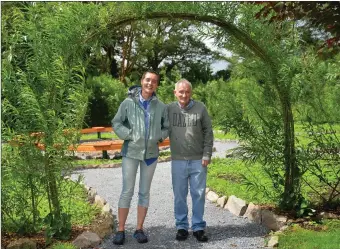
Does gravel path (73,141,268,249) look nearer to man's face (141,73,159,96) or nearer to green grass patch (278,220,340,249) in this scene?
green grass patch (278,220,340,249)

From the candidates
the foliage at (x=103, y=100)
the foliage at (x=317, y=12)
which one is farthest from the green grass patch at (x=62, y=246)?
the foliage at (x=103, y=100)

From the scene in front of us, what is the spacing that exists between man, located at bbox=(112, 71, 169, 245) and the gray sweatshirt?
17cm

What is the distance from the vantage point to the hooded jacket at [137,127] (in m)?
4.77

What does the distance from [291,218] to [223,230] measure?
0.81m

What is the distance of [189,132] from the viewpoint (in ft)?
16.5

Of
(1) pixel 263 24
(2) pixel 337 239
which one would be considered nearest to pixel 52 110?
(1) pixel 263 24

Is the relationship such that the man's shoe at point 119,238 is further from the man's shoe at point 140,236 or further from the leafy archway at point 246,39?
the leafy archway at point 246,39

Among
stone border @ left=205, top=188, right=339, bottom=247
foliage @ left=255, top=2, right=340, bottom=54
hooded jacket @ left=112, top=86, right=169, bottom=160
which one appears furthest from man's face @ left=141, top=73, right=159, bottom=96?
stone border @ left=205, top=188, right=339, bottom=247

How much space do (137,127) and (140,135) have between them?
9 centimetres

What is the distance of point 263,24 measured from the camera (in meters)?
5.55

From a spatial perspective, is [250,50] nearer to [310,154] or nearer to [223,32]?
[223,32]

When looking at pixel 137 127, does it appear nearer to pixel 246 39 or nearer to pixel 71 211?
pixel 246 39

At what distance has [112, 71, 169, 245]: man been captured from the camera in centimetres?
479

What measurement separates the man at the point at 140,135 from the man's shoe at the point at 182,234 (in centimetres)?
35
